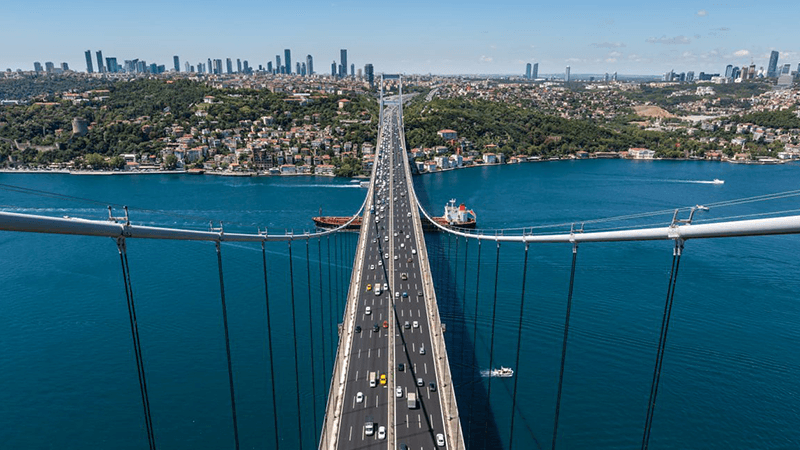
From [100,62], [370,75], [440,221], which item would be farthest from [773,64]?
[100,62]

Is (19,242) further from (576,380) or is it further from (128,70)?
(128,70)

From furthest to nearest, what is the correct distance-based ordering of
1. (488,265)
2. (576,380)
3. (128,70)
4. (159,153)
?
(128,70) → (159,153) → (488,265) → (576,380)

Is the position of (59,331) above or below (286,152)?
below

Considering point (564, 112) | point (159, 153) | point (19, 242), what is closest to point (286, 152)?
point (159, 153)

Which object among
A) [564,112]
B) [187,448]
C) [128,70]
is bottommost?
[187,448]

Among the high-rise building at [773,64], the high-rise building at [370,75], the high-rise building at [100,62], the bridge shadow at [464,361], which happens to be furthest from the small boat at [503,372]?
the high-rise building at [773,64]

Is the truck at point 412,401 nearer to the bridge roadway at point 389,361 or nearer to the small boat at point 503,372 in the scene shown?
the bridge roadway at point 389,361

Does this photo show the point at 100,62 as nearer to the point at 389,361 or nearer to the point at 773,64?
the point at 389,361

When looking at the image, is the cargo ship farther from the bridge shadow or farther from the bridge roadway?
the bridge roadway
